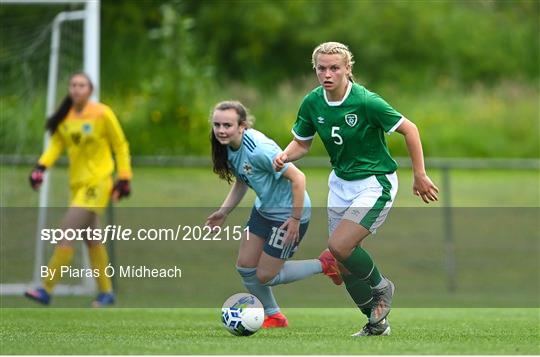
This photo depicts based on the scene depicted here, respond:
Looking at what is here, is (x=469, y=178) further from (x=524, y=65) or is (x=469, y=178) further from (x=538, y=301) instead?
(x=524, y=65)

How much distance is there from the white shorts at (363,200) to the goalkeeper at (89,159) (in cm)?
409

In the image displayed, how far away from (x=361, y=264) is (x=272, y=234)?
1225mm

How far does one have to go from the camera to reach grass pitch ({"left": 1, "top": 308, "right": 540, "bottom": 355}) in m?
6.97

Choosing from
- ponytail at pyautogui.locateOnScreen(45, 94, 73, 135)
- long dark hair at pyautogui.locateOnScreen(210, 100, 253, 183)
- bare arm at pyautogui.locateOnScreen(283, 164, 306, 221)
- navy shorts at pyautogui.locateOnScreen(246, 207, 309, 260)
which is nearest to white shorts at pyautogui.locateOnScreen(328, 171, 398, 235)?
bare arm at pyautogui.locateOnScreen(283, 164, 306, 221)

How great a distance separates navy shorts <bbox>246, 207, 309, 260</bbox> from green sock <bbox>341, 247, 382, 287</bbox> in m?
0.97

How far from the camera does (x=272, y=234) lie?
360 inches

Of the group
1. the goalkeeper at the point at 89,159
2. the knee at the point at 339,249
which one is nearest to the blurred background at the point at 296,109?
the goalkeeper at the point at 89,159

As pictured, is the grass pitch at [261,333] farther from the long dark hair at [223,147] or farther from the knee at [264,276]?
the long dark hair at [223,147]

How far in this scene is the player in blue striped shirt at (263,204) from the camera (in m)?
8.89

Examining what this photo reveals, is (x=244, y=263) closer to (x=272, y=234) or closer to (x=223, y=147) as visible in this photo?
(x=272, y=234)

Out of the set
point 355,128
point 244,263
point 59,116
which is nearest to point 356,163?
point 355,128

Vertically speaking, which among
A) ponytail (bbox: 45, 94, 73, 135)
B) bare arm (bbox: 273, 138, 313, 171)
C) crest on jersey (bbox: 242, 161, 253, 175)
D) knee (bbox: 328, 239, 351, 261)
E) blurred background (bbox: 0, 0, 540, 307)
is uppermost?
bare arm (bbox: 273, 138, 313, 171)

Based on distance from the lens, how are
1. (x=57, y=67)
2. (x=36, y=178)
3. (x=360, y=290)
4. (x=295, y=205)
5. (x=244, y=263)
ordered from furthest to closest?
1. (x=57, y=67)
2. (x=36, y=178)
3. (x=244, y=263)
4. (x=295, y=205)
5. (x=360, y=290)

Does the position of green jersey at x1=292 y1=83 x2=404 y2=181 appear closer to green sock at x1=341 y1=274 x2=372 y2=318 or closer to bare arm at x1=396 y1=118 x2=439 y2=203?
bare arm at x1=396 y1=118 x2=439 y2=203
